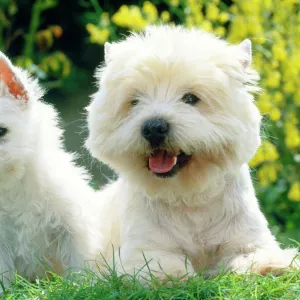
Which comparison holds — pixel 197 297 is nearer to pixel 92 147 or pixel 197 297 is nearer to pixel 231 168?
pixel 231 168

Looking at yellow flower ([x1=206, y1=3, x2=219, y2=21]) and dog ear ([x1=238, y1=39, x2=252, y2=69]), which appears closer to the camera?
dog ear ([x1=238, y1=39, x2=252, y2=69])

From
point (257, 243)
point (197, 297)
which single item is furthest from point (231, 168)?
point (197, 297)

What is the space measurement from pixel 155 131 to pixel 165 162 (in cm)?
21

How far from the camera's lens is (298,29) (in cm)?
707

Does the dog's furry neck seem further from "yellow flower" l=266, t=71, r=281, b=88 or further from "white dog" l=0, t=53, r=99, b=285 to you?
"yellow flower" l=266, t=71, r=281, b=88

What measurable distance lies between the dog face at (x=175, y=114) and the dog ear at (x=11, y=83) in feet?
1.81

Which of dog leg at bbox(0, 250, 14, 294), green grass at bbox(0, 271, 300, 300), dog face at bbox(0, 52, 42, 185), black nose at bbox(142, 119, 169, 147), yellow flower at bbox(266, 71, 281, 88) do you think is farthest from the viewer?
yellow flower at bbox(266, 71, 281, 88)

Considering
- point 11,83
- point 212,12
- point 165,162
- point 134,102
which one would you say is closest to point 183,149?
point 165,162

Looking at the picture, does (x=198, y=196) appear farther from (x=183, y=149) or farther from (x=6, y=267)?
(x=6, y=267)

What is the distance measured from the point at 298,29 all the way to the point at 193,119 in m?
3.54

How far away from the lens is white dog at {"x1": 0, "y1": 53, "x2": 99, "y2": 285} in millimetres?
4324

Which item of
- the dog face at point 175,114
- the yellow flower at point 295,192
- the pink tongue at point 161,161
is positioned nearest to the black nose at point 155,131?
the dog face at point 175,114

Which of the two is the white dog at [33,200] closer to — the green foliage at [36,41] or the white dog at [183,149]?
the white dog at [183,149]

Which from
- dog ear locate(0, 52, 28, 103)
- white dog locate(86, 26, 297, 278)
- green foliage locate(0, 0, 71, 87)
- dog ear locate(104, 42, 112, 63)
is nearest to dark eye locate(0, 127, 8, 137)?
dog ear locate(0, 52, 28, 103)
